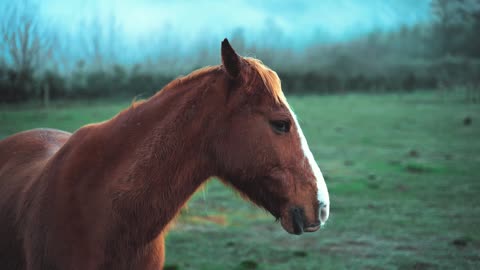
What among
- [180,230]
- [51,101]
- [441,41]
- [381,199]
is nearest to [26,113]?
[51,101]

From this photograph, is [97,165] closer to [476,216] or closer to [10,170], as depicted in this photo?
[10,170]

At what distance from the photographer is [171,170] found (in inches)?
85.5

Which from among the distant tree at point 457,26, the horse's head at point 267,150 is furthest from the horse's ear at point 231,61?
the distant tree at point 457,26

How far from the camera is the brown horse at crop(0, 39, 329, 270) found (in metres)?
2.11

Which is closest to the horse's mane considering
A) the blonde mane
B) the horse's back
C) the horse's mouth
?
the blonde mane

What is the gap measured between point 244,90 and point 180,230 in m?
4.28

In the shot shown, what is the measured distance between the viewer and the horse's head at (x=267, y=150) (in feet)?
6.84

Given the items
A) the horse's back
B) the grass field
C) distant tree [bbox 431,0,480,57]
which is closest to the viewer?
the horse's back

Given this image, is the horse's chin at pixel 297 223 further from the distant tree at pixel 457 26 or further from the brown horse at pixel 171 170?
the distant tree at pixel 457 26

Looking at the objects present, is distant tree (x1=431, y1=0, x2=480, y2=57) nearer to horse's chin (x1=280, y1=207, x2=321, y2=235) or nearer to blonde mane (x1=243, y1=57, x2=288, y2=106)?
blonde mane (x1=243, y1=57, x2=288, y2=106)

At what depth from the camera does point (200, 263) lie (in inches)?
190

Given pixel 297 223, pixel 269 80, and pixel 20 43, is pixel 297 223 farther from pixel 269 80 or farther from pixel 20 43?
pixel 20 43

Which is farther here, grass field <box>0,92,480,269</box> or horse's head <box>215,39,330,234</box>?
grass field <box>0,92,480,269</box>

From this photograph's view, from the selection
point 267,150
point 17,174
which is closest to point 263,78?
point 267,150
